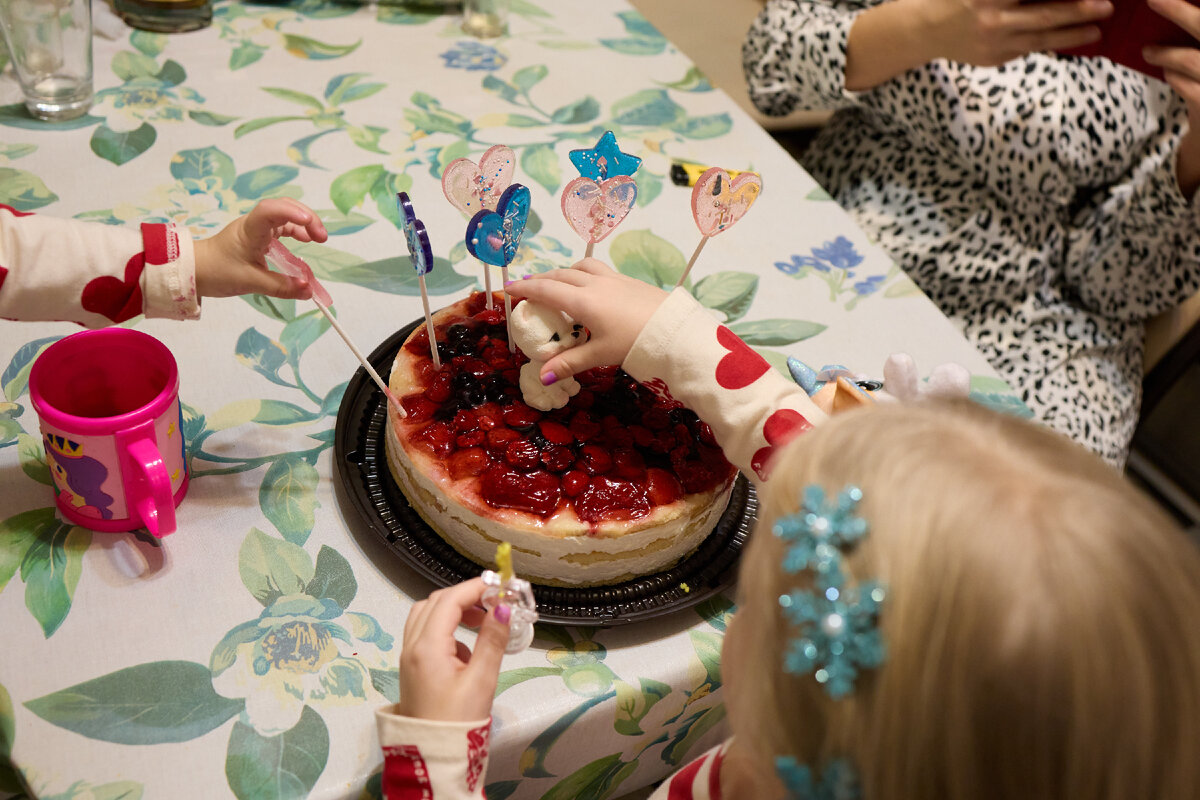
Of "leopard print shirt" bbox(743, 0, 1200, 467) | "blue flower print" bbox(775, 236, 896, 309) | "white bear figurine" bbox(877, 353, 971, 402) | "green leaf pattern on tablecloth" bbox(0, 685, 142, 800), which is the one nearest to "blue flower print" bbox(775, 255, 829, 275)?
"blue flower print" bbox(775, 236, 896, 309)

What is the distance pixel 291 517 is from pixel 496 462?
0.70 ft

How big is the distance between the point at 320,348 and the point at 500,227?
0.35 meters

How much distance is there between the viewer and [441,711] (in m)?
0.66

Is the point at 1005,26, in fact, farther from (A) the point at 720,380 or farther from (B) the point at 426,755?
(B) the point at 426,755

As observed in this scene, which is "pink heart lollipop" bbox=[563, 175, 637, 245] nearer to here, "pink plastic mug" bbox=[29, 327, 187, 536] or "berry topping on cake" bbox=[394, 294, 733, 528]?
"berry topping on cake" bbox=[394, 294, 733, 528]

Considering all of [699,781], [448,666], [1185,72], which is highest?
[1185,72]

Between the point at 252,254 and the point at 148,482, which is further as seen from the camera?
the point at 252,254

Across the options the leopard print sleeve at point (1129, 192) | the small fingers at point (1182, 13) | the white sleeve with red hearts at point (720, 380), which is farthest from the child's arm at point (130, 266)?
the leopard print sleeve at point (1129, 192)

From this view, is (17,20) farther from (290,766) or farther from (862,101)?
(862,101)

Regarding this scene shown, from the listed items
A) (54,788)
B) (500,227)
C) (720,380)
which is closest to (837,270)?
(720,380)

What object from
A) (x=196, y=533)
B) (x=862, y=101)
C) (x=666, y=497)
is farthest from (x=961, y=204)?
(x=196, y=533)

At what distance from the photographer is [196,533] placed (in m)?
0.84

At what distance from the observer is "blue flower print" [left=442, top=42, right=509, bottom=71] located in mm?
1523

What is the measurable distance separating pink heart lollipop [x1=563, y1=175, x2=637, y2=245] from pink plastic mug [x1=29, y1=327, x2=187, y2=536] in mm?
388
